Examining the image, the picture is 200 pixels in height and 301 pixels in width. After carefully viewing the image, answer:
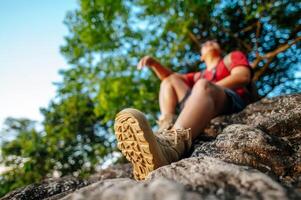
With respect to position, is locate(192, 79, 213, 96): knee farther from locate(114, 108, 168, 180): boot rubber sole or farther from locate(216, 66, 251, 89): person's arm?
locate(114, 108, 168, 180): boot rubber sole

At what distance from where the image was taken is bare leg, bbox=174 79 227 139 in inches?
105

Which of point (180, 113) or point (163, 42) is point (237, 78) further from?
point (163, 42)

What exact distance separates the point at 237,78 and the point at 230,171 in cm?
243

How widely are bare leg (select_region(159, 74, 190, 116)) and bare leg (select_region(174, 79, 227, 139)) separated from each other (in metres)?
0.75

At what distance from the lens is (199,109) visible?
2717 millimetres

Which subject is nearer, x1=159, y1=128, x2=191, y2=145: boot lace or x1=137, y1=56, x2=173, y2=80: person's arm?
x1=159, y1=128, x2=191, y2=145: boot lace

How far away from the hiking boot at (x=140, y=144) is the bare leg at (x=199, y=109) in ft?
1.63

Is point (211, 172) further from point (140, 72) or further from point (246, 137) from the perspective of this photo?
point (140, 72)

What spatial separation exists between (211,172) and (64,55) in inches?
354

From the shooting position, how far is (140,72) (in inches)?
316

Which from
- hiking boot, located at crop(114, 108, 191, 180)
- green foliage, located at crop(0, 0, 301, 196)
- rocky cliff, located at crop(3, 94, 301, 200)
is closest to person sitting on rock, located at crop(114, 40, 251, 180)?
hiking boot, located at crop(114, 108, 191, 180)

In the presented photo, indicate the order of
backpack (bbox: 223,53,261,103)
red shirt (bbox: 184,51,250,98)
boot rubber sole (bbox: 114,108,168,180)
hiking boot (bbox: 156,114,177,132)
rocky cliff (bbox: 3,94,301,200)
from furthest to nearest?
backpack (bbox: 223,53,261,103) < red shirt (bbox: 184,51,250,98) < hiking boot (bbox: 156,114,177,132) < boot rubber sole (bbox: 114,108,168,180) < rocky cliff (bbox: 3,94,301,200)

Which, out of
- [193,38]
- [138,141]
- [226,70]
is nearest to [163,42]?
[193,38]

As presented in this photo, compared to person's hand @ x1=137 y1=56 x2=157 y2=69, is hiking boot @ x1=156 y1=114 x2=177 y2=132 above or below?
below
